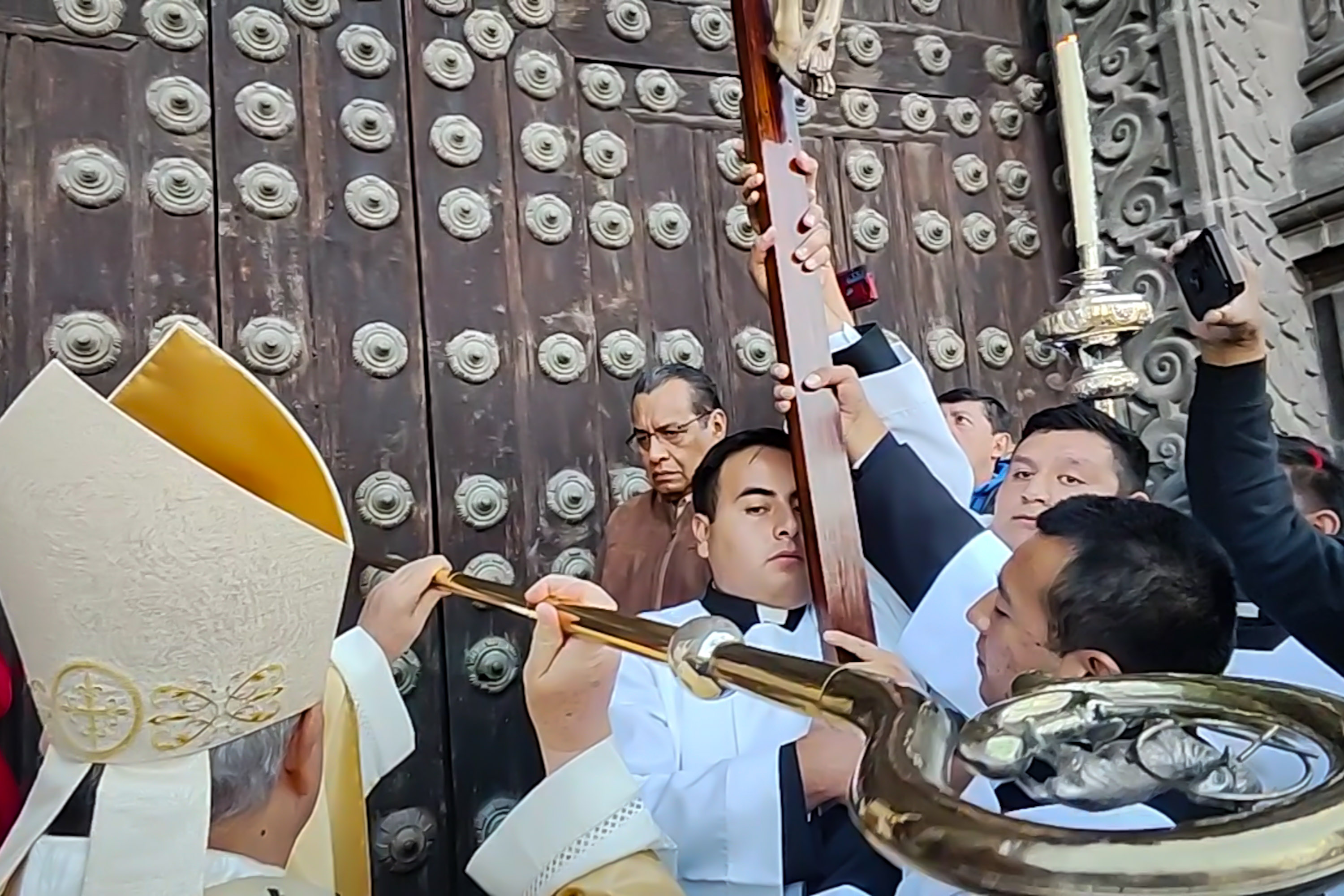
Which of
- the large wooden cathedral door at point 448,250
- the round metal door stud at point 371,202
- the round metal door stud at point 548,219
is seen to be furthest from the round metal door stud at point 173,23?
the round metal door stud at point 548,219

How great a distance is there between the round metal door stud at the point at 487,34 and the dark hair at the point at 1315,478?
127 cm

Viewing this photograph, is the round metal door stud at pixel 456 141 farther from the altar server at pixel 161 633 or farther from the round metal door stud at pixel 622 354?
the altar server at pixel 161 633

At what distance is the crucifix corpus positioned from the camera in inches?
47.1

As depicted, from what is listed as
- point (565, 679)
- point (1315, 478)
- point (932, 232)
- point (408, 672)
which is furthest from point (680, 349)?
point (565, 679)

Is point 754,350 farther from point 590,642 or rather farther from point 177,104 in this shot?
point 590,642

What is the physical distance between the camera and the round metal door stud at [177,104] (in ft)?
5.91

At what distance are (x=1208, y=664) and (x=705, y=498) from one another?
600mm

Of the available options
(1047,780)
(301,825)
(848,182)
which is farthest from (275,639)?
(848,182)

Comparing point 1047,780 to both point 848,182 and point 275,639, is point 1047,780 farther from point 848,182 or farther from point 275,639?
point 848,182

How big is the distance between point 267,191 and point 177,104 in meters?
0.16

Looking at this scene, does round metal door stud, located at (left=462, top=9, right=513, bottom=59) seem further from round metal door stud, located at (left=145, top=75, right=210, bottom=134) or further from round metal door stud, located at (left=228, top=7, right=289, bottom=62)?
round metal door stud, located at (left=145, top=75, right=210, bottom=134)

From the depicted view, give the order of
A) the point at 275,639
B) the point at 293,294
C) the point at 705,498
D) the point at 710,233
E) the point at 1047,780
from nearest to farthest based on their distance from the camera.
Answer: the point at 1047,780 < the point at 275,639 < the point at 705,498 < the point at 293,294 < the point at 710,233

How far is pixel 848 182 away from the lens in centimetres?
224

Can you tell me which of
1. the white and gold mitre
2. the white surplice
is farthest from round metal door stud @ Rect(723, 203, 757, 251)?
the white and gold mitre
